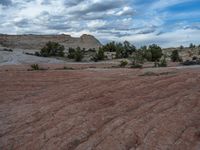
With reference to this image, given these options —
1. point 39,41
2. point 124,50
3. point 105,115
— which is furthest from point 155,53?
point 39,41

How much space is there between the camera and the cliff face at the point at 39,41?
268 ft

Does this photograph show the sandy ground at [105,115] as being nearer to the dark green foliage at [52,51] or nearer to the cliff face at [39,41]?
the dark green foliage at [52,51]

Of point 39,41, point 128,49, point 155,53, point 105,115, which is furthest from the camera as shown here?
point 39,41

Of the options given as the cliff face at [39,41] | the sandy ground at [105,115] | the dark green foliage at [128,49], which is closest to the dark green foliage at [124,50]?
the dark green foliage at [128,49]

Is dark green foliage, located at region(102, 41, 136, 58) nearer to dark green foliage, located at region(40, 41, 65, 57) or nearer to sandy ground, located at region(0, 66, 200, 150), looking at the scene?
dark green foliage, located at region(40, 41, 65, 57)

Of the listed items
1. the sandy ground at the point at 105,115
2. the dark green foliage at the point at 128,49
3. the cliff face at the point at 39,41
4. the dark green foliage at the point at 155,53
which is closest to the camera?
the sandy ground at the point at 105,115

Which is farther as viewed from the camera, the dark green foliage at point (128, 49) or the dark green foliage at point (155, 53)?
the dark green foliage at point (128, 49)

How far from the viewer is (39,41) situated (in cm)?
8975

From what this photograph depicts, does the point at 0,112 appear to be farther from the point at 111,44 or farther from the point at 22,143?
the point at 111,44

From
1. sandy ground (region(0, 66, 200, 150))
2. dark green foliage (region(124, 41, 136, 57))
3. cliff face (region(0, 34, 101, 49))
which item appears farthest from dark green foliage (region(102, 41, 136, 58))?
sandy ground (region(0, 66, 200, 150))

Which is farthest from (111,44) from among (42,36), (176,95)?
(176,95)

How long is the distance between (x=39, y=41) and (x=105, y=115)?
77.6 m

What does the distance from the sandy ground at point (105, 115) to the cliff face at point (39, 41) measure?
2417 inches

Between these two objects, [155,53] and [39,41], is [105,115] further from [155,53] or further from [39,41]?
[39,41]
